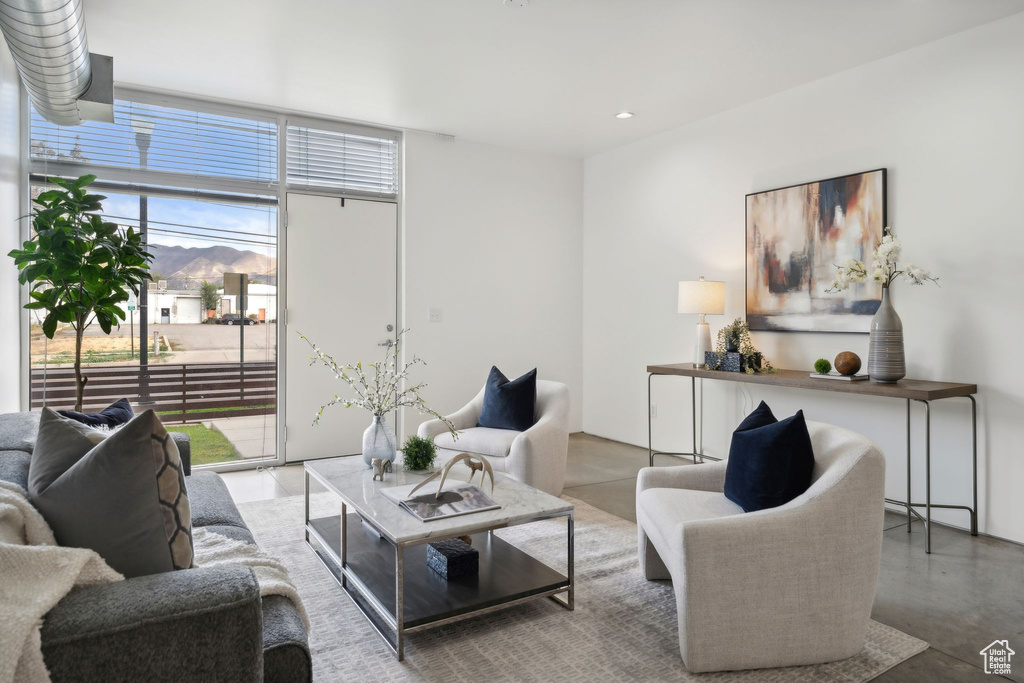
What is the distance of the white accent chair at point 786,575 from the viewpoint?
1968 mm

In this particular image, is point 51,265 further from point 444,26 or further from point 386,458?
point 444,26

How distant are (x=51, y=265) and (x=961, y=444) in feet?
16.1

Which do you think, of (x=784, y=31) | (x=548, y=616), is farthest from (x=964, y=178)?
(x=548, y=616)

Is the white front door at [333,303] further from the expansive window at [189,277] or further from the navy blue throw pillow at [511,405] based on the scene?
the navy blue throw pillow at [511,405]

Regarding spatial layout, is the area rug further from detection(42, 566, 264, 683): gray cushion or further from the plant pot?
the plant pot

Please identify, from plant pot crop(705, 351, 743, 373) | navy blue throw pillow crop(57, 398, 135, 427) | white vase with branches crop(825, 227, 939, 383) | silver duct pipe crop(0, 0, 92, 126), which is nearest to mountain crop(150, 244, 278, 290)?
silver duct pipe crop(0, 0, 92, 126)

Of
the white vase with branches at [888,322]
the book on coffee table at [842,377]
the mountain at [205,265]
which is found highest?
the mountain at [205,265]

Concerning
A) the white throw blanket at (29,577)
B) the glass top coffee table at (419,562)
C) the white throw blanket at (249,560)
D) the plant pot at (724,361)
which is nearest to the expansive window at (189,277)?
the glass top coffee table at (419,562)

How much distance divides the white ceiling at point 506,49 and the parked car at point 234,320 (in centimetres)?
156

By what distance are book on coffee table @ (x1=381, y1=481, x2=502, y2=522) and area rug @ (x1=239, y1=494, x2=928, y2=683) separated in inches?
16.9

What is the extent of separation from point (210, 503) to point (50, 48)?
6.64ft

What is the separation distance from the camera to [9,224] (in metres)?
3.60

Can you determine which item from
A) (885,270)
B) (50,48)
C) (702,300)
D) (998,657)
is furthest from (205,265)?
(998,657)

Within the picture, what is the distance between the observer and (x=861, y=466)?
6.67 ft
